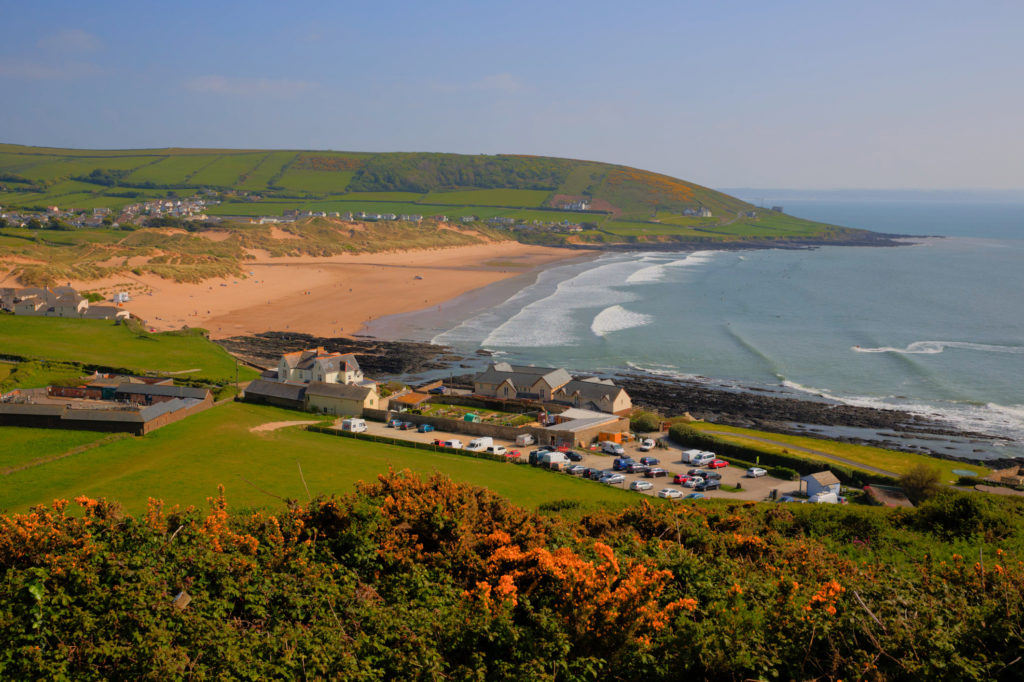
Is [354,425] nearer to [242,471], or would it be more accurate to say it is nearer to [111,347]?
[242,471]

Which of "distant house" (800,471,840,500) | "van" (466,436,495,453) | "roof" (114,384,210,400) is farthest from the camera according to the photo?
"roof" (114,384,210,400)

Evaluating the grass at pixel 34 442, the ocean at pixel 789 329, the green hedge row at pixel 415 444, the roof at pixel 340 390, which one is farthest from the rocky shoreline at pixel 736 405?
the grass at pixel 34 442

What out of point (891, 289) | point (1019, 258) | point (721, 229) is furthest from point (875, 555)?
point (721, 229)

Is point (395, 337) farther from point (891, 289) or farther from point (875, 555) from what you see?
point (891, 289)

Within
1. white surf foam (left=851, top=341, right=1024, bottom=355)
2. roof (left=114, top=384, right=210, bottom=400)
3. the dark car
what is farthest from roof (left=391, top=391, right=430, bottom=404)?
white surf foam (left=851, top=341, right=1024, bottom=355)

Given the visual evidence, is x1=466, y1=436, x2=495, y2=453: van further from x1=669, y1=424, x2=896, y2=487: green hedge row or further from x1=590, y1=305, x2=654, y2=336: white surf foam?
x1=590, y1=305, x2=654, y2=336: white surf foam

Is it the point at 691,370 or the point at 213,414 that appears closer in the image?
the point at 213,414

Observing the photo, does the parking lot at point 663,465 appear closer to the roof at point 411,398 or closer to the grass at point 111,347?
the roof at point 411,398
